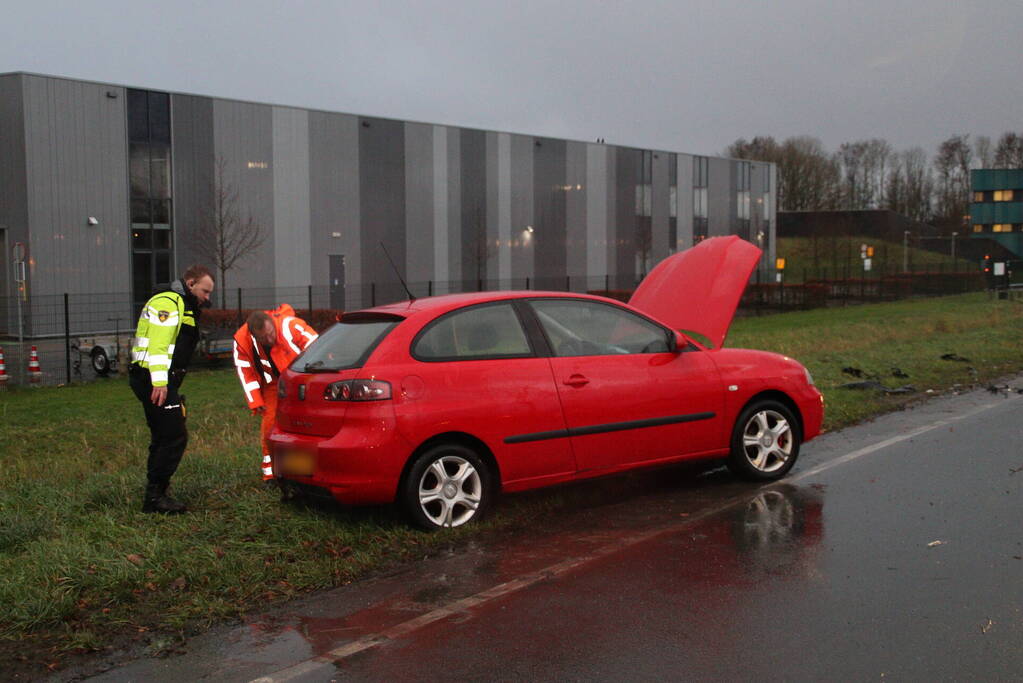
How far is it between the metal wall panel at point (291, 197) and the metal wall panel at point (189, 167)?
105 inches

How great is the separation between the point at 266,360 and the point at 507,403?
6.99ft

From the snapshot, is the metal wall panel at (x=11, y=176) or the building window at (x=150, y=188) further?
the building window at (x=150, y=188)

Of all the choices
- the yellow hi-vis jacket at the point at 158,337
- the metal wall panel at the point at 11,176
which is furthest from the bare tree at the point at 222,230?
the yellow hi-vis jacket at the point at 158,337

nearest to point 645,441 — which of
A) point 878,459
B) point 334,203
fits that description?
point 878,459

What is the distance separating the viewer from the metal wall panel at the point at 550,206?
4641cm

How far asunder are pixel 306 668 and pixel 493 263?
40401 mm

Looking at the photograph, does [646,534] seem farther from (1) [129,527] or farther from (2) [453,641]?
(1) [129,527]

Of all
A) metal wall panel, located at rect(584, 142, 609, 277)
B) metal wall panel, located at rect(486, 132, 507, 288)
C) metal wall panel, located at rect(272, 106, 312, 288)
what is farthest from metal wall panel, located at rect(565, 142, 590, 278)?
metal wall panel, located at rect(272, 106, 312, 288)

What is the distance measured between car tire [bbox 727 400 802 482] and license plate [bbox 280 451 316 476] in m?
3.25

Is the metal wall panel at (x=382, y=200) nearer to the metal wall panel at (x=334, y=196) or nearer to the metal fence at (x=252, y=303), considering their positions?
the metal wall panel at (x=334, y=196)

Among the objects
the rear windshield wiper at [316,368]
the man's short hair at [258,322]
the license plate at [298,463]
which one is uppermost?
the man's short hair at [258,322]

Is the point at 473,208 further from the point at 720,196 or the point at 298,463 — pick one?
the point at 298,463

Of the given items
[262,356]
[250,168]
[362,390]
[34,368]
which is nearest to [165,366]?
[262,356]

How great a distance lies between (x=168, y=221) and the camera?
1332 inches
